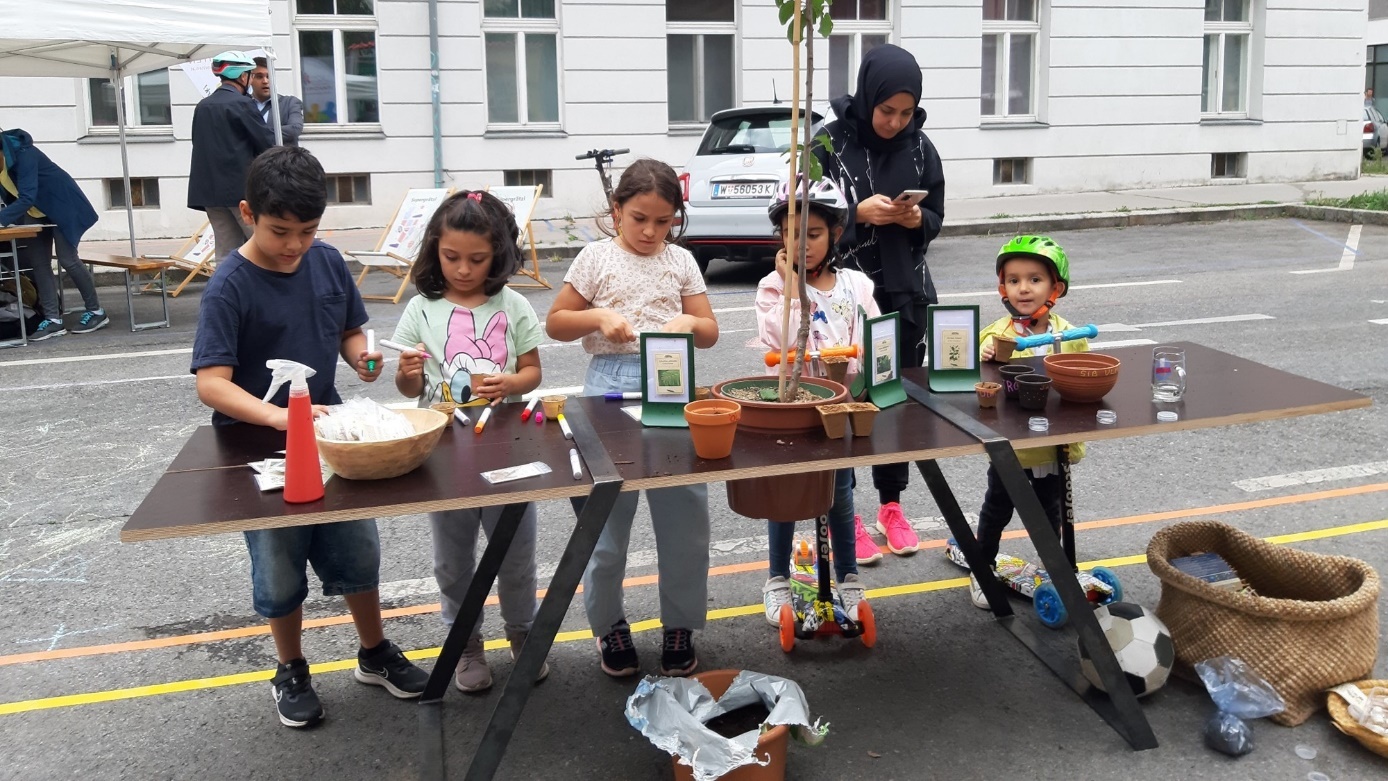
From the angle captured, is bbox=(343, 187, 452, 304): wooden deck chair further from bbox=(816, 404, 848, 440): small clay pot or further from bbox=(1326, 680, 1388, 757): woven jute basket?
bbox=(1326, 680, 1388, 757): woven jute basket

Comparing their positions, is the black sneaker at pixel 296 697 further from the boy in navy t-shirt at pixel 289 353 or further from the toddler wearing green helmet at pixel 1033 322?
the toddler wearing green helmet at pixel 1033 322

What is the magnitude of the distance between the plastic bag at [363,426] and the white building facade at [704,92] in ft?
43.0

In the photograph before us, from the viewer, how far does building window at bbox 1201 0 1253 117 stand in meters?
18.4

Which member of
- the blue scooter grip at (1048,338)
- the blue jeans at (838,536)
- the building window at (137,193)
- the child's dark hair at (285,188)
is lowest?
the blue jeans at (838,536)

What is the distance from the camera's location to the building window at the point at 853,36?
651 inches

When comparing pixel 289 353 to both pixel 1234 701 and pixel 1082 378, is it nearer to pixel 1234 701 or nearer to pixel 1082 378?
pixel 1082 378

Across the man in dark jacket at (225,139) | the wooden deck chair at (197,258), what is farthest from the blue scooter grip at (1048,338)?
the wooden deck chair at (197,258)

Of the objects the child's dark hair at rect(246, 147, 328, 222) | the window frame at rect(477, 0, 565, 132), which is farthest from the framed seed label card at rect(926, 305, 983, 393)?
the window frame at rect(477, 0, 565, 132)

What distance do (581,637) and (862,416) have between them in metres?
1.45

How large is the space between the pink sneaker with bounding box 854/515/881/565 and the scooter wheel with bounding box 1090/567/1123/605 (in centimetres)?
79

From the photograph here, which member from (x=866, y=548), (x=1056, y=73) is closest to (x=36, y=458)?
(x=866, y=548)

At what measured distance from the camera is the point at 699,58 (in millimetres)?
16266

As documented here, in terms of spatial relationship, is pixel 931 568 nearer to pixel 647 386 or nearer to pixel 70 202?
pixel 647 386

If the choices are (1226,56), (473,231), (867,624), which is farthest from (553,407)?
(1226,56)
